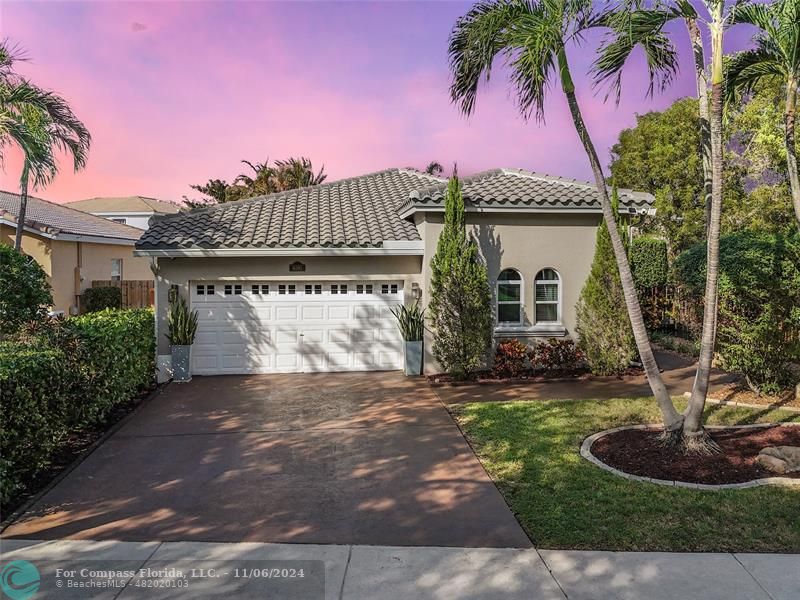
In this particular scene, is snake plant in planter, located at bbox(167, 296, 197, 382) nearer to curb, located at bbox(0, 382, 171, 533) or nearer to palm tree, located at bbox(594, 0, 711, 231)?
curb, located at bbox(0, 382, 171, 533)

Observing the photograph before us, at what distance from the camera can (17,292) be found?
336 inches

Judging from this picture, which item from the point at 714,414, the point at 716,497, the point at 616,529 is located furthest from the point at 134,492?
the point at 714,414

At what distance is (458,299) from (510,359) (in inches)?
70.6

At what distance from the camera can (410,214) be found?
41.8 ft

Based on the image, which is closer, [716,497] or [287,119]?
[716,497]

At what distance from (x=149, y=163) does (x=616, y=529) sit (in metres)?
15.6

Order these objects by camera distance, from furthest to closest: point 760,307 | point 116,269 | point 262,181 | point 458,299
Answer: point 262,181 → point 116,269 → point 458,299 → point 760,307

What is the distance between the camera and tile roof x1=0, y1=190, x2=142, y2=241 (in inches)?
694

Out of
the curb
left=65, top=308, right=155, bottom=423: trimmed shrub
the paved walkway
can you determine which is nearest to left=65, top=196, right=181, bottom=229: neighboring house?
left=65, top=308, right=155, bottom=423: trimmed shrub

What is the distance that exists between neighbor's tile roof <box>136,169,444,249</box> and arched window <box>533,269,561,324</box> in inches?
120

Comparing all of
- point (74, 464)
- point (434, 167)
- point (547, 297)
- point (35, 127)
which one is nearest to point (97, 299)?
point (35, 127)

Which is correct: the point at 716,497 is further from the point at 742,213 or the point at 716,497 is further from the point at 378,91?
the point at 742,213

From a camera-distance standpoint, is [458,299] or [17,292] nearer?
[17,292]

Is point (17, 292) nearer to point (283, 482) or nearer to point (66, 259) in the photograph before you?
point (283, 482)
